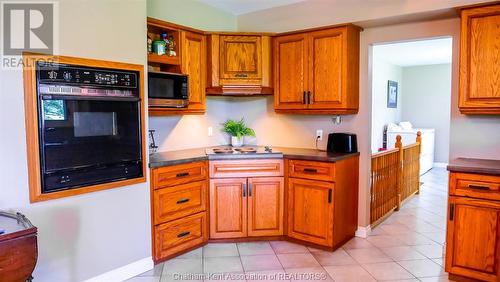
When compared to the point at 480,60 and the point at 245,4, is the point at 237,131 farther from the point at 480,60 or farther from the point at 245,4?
the point at 480,60

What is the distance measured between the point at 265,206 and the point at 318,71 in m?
1.46

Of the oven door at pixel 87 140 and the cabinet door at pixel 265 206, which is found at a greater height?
the oven door at pixel 87 140

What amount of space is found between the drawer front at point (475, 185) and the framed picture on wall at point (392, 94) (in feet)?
18.4

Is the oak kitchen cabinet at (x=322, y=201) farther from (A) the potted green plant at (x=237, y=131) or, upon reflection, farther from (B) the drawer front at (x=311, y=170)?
(A) the potted green plant at (x=237, y=131)

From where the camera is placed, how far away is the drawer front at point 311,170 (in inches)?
131

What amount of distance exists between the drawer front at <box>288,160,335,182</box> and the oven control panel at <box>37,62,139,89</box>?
166 cm

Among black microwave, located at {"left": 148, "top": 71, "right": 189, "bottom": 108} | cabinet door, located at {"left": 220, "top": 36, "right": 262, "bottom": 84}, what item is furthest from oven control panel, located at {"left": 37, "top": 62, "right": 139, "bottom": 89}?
cabinet door, located at {"left": 220, "top": 36, "right": 262, "bottom": 84}

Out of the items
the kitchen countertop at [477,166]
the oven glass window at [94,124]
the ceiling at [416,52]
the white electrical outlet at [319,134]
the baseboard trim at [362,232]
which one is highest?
the ceiling at [416,52]

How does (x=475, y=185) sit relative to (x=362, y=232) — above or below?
above

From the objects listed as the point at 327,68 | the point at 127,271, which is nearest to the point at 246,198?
the point at 127,271

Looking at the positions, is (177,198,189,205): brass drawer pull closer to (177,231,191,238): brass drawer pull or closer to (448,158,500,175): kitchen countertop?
(177,231,191,238): brass drawer pull

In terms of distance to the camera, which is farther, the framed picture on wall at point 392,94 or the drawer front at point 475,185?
the framed picture on wall at point 392,94

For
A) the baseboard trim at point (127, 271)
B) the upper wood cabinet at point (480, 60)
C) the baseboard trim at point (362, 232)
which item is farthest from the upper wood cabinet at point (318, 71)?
the baseboard trim at point (127, 271)

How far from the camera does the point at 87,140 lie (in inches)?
99.6
